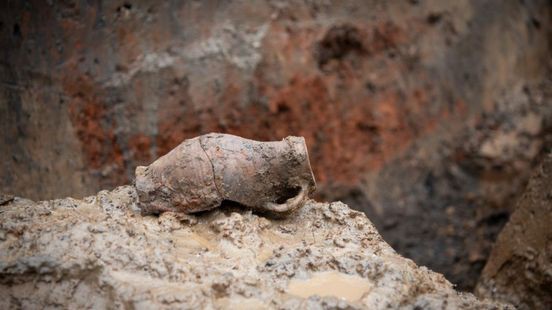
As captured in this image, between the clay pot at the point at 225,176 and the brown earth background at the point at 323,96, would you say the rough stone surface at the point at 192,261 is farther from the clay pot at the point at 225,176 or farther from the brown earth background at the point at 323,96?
the brown earth background at the point at 323,96

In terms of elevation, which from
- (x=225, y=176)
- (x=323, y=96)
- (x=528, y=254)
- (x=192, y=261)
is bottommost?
(x=528, y=254)

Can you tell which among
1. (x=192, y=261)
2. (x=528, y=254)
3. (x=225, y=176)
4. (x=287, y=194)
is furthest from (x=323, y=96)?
(x=192, y=261)

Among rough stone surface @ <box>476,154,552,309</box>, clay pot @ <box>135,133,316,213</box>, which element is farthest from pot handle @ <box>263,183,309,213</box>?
rough stone surface @ <box>476,154,552,309</box>

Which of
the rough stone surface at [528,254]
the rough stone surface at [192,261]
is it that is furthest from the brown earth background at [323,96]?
the rough stone surface at [528,254]

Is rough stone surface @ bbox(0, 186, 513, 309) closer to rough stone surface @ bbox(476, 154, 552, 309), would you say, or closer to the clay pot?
the clay pot

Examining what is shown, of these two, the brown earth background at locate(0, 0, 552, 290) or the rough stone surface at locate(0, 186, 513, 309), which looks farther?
the brown earth background at locate(0, 0, 552, 290)

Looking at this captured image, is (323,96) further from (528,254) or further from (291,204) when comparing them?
(291,204)

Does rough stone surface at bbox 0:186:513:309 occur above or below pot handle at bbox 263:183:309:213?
below
